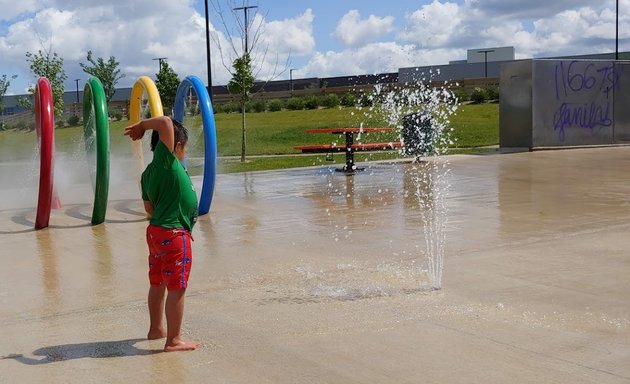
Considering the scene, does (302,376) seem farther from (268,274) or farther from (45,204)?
(45,204)

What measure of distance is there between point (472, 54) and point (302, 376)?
86.2 meters

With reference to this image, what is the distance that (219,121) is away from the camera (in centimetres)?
3822

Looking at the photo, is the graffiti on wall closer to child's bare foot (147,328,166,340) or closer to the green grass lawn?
the green grass lawn

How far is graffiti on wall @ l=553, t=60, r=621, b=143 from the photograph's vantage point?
19.5 meters

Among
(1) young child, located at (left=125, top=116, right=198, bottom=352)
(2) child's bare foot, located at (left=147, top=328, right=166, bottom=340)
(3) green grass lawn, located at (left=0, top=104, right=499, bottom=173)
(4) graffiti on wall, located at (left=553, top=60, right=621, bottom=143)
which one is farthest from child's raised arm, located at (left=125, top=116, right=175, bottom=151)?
(4) graffiti on wall, located at (left=553, top=60, right=621, bottom=143)

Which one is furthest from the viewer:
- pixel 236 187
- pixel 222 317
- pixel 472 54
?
pixel 472 54

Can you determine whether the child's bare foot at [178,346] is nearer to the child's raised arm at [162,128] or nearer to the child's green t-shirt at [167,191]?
the child's green t-shirt at [167,191]

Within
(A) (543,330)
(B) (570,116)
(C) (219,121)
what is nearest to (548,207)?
(A) (543,330)

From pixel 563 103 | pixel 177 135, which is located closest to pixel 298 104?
pixel 563 103

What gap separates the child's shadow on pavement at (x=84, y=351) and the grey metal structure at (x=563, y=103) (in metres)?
16.1

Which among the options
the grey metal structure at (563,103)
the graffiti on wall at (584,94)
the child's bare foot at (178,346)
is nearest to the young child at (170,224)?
the child's bare foot at (178,346)

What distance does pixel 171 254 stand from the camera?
14.8 ft

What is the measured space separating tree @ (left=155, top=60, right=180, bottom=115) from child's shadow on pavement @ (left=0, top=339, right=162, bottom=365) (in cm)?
3653

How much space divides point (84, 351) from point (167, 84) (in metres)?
37.7
